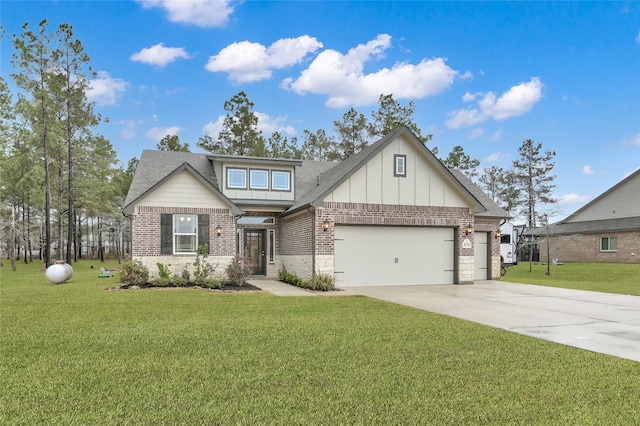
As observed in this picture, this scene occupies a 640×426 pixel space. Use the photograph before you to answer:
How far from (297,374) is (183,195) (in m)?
12.5

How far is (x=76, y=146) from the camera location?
30.4m

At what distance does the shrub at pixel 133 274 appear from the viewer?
14688 mm

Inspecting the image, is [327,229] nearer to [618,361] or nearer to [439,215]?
[439,215]

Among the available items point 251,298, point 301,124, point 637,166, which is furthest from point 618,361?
point 301,124

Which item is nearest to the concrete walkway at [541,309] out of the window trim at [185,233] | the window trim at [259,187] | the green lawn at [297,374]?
the green lawn at [297,374]

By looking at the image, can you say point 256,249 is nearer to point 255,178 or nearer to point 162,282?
point 255,178

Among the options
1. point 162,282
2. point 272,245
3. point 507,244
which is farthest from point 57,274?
point 507,244

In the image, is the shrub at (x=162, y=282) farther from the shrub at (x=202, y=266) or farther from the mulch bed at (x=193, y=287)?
the shrub at (x=202, y=266)

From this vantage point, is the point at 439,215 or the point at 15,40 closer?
the point at 439,215

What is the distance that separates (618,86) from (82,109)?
3164 cm

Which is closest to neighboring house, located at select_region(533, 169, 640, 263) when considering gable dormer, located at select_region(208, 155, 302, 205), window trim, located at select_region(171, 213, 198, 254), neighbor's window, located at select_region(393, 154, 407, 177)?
neighbor's window, located at select_region(393, 154, 407, 177)

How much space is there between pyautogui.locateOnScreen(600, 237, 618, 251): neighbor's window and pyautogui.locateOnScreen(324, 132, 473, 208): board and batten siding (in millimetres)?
21242

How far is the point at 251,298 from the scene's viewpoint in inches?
469

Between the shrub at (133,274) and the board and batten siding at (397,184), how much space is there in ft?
22.3
